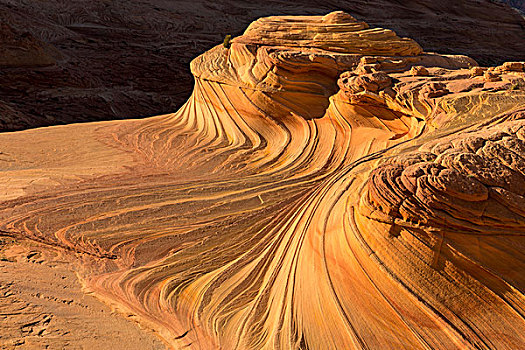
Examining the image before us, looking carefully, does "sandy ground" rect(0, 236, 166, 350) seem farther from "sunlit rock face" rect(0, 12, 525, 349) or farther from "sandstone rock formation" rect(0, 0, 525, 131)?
"sandstone rock formation" rect(0, 0, 525, 131)

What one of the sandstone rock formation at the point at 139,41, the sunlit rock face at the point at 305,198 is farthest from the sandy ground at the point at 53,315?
the sandstone rock formation at the point at 139,41

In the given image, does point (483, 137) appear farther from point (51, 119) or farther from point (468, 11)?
point (468, 11)

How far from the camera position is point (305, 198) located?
6.11 metres

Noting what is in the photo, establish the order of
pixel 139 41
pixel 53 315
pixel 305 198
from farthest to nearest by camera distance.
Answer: pixel 139 41, pixel 305 198, pixel 53 315

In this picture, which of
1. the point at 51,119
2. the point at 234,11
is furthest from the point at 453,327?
the point at 234,11

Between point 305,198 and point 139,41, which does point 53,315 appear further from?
point 139,41

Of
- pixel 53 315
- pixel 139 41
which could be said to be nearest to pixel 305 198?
pixel 53 315

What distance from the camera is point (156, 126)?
9.28m

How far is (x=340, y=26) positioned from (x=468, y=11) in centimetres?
2233

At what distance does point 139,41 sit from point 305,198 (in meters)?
18.1

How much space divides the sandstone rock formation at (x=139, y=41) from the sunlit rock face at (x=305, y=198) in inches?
306

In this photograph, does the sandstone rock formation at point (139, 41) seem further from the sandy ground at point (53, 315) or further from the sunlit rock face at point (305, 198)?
the sandy ground at point (53, 315)

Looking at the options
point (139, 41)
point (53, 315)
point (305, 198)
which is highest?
point (305, 198)

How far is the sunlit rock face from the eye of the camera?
4227 millimetres
